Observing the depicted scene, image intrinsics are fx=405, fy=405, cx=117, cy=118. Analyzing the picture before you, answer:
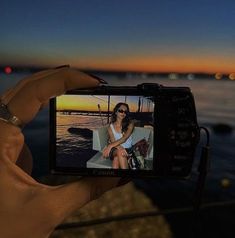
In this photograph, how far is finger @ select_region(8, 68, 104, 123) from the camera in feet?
5.05

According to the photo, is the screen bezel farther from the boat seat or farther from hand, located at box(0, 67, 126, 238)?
hand, located at box(0, 67, 126, 238)

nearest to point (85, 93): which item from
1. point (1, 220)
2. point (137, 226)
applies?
point (1, 220)

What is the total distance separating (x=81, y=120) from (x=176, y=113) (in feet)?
1.51

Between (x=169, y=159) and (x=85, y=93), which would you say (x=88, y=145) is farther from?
(x=169, y=159)

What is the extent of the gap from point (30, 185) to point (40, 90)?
0.36 m

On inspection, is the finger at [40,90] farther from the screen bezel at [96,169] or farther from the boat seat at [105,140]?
the boat seat at [105,140]

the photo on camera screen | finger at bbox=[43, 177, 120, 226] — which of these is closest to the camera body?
the photo on camera screen

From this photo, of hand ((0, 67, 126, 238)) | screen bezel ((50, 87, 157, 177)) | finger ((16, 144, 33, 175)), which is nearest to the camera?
hand ((0, 67, 126, 238))

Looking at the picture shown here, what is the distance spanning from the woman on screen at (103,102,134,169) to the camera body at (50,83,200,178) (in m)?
0.02

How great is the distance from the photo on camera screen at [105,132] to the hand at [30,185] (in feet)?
0.91

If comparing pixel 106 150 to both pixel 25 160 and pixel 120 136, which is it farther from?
pixel 25 160

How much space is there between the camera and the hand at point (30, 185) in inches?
58.5

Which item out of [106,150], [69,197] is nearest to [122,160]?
[106,150]

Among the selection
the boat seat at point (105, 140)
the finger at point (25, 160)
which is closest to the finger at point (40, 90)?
the finger at point (25, 160)
